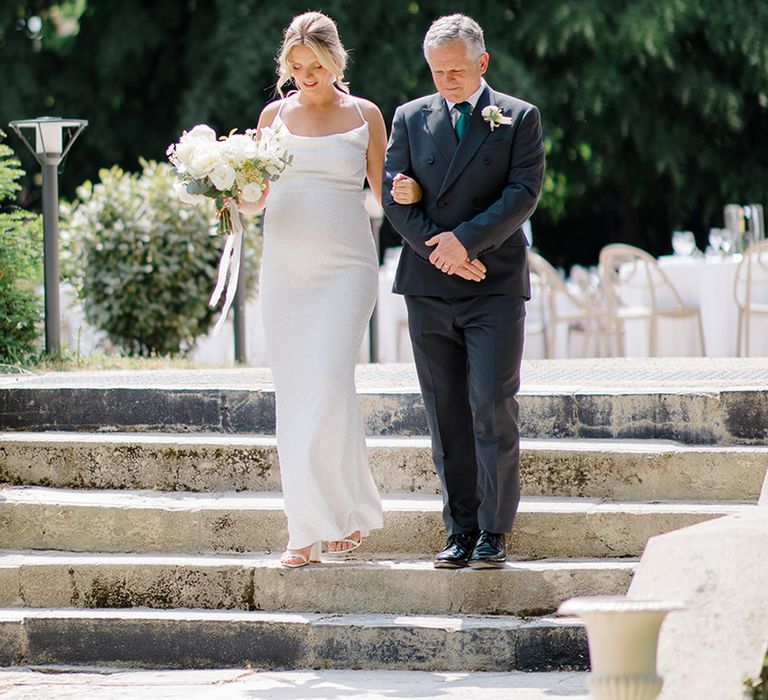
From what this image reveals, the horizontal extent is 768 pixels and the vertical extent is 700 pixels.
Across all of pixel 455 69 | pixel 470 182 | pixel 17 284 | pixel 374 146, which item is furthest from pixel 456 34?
pixel 17 284

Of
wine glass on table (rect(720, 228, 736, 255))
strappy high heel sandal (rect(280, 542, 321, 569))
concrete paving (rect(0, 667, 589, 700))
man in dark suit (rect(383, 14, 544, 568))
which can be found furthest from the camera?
wine glass on table (rect(720, 228, 736, 255))

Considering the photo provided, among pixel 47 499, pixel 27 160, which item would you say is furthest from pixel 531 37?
pixel 47 499

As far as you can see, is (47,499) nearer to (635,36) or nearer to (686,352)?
(686,352)

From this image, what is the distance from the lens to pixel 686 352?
11281 mm

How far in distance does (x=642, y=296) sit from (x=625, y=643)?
8.27 metres

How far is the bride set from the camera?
587 centimetres

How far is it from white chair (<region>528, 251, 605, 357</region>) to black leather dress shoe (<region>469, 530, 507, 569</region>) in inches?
242

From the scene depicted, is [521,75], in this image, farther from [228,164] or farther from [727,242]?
[228,164]

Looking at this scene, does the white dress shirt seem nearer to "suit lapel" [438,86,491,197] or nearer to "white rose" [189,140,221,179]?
"suit lapel" [438,86,491,197]

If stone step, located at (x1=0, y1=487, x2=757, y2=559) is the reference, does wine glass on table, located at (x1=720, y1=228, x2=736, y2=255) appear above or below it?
above

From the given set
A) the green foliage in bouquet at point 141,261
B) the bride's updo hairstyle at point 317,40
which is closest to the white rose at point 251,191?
the bride's updo hairstyle at point 317,40

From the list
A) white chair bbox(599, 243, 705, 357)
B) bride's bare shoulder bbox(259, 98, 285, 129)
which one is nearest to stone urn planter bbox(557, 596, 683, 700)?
bride's bare shoulder bbox(259, 98, 285, 129)

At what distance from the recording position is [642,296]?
1170cm

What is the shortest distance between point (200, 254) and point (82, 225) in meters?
0.84
